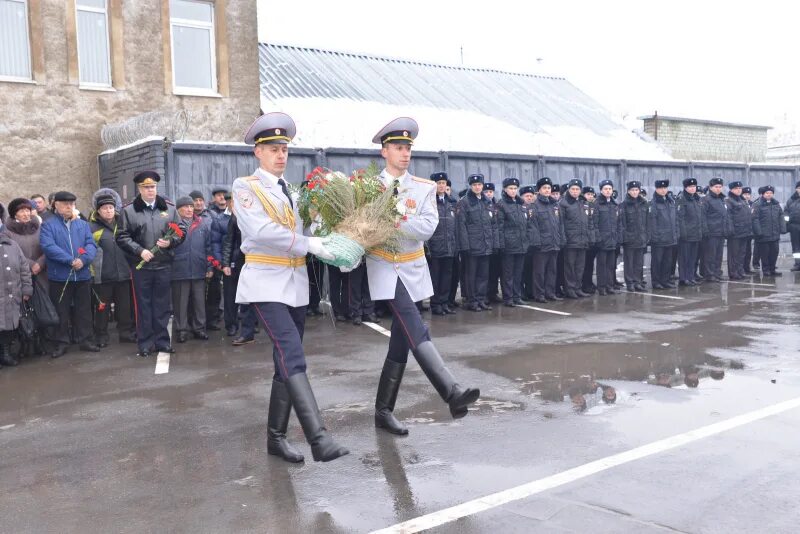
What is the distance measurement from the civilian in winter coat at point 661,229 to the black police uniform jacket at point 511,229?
3251 mm

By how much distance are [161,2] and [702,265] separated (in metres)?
11.7

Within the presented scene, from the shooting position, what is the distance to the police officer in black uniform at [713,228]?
51.4ft

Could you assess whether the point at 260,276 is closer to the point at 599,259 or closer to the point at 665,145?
the point at 599,259

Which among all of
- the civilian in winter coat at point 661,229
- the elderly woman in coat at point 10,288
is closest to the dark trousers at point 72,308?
the elderly woman in coat at point 10,288

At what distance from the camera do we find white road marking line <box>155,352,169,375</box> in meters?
8.07

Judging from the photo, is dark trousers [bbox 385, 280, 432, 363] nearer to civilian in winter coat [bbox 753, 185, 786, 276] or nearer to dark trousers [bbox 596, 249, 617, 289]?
dark trousers [bbox 596, 249, 617, 289]

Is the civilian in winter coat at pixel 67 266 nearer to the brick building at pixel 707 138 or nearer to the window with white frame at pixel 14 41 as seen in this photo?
the window with white frame at pixel 14 41

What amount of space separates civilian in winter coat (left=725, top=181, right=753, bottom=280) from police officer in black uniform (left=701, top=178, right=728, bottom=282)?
1.43 feet

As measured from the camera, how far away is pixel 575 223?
525 inches

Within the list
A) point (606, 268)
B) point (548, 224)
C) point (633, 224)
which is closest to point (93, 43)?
point (548, 224)

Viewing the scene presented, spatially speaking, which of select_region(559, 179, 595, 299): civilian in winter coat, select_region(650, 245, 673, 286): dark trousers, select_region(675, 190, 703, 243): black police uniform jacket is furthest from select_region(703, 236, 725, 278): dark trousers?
select_region(559, 179, 595, 299): civilian in winter coat

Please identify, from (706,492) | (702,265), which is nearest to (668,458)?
(706,492)

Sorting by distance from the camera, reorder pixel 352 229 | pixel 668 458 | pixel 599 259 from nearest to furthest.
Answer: pixel 668 458 → pixel 352 229 → pixel 599 259

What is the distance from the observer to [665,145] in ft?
90.0
